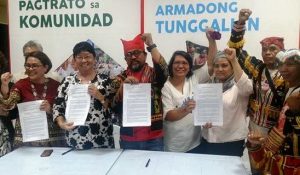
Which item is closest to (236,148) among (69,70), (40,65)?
(40,65)

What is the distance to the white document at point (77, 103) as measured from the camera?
227 centimetres

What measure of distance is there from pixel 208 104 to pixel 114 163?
795 mm

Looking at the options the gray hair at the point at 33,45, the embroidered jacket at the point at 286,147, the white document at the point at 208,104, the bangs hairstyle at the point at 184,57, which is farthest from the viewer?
the gray hair at the point at 33,45

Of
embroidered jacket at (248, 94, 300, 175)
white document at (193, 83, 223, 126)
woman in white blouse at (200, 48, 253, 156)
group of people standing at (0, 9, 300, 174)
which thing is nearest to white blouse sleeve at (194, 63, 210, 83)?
group of people standing at (0, 9, 300, 174)

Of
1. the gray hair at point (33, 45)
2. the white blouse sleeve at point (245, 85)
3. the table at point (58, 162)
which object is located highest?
the gray hair at point (33, 45)

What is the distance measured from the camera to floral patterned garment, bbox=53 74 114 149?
233 centimetres

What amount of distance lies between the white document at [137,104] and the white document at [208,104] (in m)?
0.36

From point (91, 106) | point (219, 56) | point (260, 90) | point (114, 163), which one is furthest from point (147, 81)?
point (260, 90)

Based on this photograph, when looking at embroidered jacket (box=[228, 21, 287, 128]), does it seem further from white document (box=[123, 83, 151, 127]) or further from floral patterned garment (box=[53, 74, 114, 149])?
floral patterned garment (box=[53, 74, 114, 149])

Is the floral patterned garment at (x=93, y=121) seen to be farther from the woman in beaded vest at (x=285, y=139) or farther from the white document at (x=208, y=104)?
the woman in beaded vest at (x=285, y=139)

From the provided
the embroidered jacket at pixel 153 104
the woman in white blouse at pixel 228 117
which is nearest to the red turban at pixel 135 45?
the embroidered jacket at pixel 153 104

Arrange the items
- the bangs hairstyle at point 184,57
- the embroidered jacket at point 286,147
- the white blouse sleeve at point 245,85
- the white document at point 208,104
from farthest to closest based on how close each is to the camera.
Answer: the bangs hairstyle at point 184,57
the white document at point 208,104
the white blouse sleeve at point 245,85
the embroidered jacket at point 286,147

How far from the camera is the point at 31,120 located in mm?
2359

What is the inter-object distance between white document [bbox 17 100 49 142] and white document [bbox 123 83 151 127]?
0.61 metres
